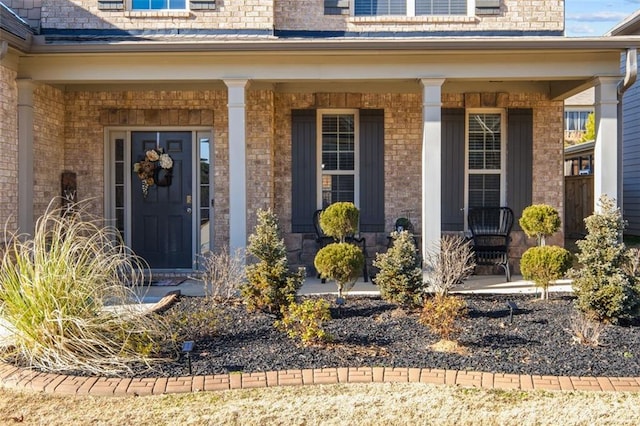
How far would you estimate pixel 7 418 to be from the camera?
352 cm

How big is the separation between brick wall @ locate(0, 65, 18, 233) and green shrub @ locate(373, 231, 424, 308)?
13.5 feet

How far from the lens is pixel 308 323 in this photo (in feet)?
15.6

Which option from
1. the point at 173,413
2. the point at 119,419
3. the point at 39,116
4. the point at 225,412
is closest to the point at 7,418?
the point at 119,419

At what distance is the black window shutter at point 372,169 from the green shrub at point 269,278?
2.80 metres

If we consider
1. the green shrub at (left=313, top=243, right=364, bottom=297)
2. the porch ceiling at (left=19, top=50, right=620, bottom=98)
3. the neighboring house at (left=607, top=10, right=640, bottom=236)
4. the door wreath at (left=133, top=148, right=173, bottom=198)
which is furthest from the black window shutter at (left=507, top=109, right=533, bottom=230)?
the neighboring house at (left=607, top=10, right=640, bottom=236)

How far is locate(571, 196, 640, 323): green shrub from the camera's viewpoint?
5.21 meters

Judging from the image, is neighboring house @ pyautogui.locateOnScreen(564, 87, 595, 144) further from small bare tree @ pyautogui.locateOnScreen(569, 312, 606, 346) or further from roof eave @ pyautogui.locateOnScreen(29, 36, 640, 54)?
small bare tree @ pyautogui.locateOnScreen(569, 312, 606, 346)

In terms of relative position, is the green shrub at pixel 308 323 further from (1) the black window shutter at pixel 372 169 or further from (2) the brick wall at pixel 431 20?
(2) the brick wall at pixel 431 20

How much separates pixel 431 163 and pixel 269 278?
2.55 meters

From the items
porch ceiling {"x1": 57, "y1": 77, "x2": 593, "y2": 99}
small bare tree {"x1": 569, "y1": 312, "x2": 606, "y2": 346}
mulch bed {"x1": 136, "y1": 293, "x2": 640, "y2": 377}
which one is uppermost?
porch ceiling {"x1": 57, "y1": 77, "x2": 593, "y2": 99}

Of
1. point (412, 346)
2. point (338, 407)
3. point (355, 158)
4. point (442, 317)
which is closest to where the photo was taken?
point (338, 407)

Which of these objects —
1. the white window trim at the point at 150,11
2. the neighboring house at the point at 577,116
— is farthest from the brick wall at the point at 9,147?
the neighboring house at the point at 577,116

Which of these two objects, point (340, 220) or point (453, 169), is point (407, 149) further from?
point (340, 220)

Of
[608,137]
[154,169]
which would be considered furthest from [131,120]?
[608,137]
